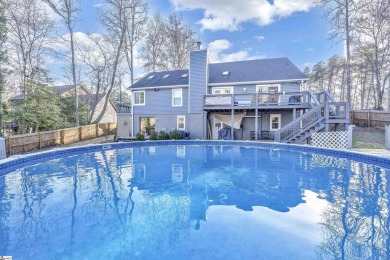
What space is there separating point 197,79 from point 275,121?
6.65 metres

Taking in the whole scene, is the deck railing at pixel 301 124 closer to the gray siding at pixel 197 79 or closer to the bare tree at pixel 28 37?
the gray siding at pixel 197 79

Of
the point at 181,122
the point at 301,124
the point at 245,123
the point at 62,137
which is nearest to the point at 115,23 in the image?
the point at 62,137

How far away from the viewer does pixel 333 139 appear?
11.2 meters

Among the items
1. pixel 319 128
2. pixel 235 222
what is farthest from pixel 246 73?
pixel 235 222

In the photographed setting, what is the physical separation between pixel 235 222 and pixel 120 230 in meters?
2.18

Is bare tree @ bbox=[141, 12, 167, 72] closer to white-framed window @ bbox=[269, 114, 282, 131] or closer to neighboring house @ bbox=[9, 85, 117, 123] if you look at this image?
neighboring house @ bbox=[9, 85, 117, 123]

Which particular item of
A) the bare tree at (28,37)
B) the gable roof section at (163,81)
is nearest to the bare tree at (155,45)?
the gable roof section at (163,81)

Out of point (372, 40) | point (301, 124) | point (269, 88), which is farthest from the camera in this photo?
point (372, 40)

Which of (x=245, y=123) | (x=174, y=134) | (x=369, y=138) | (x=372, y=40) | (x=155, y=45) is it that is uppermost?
(x=155, y=45)

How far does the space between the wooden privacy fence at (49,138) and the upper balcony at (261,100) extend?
1080 cm

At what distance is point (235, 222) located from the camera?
409 centimetres

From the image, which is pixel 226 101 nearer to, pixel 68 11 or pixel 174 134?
pixel 174 134

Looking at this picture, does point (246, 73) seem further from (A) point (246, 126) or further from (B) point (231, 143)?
(B) point (231, 143)

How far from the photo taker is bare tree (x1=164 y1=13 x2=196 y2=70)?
24250 millimetres
